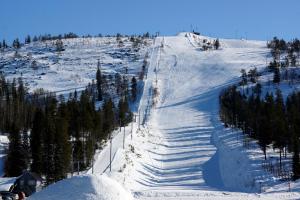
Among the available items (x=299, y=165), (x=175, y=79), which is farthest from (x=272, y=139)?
(x=175, y=79)

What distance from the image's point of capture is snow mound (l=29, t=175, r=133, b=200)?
2522cm

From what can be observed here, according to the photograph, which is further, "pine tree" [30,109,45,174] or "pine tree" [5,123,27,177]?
"pine tree" [5,123,27,177]

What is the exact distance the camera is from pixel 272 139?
68562mm

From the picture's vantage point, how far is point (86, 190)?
2547 centimetres

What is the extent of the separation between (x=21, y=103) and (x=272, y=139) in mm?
76780

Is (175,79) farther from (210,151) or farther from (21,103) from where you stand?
(210,151)

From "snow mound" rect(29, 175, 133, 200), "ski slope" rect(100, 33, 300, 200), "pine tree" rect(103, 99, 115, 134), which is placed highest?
"snow mound" rect(29, 175, 133, 200)

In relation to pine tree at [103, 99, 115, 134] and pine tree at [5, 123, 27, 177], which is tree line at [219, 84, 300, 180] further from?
pine tree at [5, 123, 27, 177]

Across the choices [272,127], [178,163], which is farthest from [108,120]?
[272,127]

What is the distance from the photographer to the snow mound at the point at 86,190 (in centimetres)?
2522

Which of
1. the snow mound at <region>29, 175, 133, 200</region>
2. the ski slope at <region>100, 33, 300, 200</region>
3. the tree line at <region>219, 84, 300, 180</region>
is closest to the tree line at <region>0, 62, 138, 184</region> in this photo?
the ski slope at <region>100, 33, 300, 200</region>

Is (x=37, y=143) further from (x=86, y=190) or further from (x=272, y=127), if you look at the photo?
(x=86, y=190)

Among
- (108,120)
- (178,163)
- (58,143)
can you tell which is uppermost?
(58,143)

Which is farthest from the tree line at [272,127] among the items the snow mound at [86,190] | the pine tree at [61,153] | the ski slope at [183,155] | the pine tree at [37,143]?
the snow mound at [86,190]
